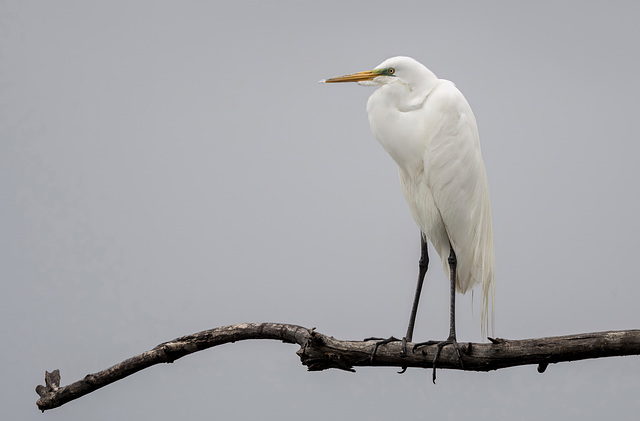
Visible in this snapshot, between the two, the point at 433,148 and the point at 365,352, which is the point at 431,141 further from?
the point at 365,352

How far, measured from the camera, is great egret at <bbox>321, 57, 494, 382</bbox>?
65.8 inches

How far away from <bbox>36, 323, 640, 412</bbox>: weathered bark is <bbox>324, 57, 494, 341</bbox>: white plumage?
34 cm

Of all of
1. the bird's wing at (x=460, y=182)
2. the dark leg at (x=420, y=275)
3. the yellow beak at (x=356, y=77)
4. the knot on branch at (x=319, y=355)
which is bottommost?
the knot on branch at (x=319, y=355)

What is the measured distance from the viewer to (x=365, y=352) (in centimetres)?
157

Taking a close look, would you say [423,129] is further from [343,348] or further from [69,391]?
[69,391]

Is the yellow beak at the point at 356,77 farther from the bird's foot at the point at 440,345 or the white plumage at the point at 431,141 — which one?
the bird's foot at the point at 440,345

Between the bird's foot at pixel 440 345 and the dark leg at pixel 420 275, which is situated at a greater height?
the dark leg at pixel 420 275

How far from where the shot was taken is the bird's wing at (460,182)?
5.52 ft

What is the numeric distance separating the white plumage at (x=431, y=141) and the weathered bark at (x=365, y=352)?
343 millimetres

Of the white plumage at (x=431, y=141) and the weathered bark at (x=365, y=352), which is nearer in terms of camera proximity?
the weathered bark at (x=365, y=352)

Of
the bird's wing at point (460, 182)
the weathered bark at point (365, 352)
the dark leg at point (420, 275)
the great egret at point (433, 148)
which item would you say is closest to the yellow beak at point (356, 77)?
the great egret at point (433, 148)

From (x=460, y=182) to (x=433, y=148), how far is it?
11cm

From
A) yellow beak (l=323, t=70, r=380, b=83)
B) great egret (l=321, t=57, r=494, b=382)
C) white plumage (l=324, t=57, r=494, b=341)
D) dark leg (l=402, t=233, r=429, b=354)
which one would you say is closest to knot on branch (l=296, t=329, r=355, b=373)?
great egret (l=321, t=57, r=494, b=382)

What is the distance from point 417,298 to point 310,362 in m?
0.42
